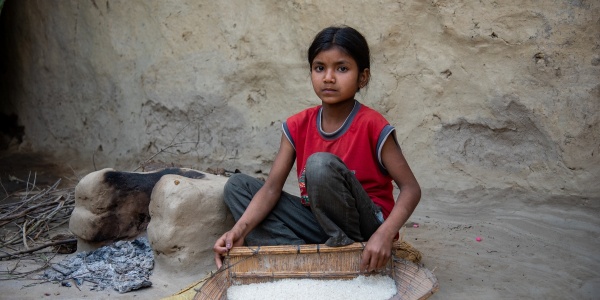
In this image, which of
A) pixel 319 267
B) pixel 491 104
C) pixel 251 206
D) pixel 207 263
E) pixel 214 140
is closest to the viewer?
pixel 319 267

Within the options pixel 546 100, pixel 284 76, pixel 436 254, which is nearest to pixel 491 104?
pixel 546 100

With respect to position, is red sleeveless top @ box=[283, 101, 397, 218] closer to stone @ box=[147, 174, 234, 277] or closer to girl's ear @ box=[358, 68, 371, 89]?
girl's ear @ box=[358, 68, 371, 89]

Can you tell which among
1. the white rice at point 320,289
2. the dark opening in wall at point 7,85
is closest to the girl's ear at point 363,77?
the white rice at point 320,289

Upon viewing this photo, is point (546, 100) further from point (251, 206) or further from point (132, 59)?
point (132, 59)

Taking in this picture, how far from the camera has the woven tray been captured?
2451 millimetres

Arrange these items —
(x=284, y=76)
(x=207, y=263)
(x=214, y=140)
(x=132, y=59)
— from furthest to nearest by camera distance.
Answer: (x=132, y=59) < (x=214, y=140) < (x=284, y=76) < (x=207, y=263)

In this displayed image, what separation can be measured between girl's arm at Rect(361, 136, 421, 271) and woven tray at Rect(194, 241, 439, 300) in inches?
2.9

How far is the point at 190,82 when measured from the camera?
4.75 m

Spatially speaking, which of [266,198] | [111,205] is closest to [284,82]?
[111,205]

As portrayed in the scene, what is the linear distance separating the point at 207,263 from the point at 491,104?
1753mm

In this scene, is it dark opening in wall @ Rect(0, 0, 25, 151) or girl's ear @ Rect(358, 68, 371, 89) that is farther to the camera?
dark opening in wall @ Rect(0, 0, 25, 151)

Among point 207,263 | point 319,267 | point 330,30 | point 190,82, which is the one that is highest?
point 330,30

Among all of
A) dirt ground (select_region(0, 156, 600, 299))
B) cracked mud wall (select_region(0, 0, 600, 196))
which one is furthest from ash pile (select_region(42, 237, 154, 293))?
cracked mud wall (select_region(0, 0, 600, 196))

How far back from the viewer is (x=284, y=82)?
14.4 feet
